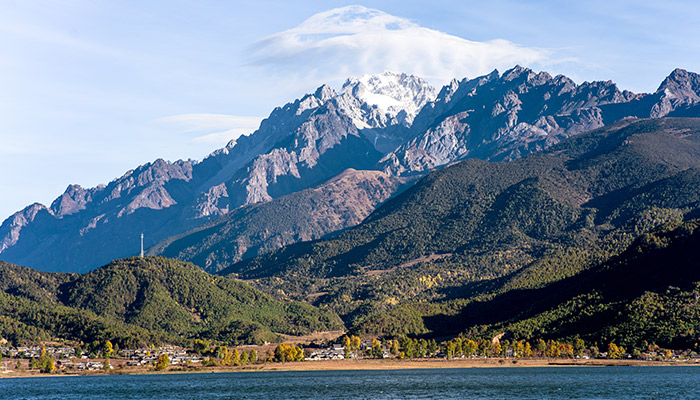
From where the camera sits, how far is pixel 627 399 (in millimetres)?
198625

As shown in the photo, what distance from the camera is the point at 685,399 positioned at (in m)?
194

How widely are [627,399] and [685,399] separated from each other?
1301 cm
